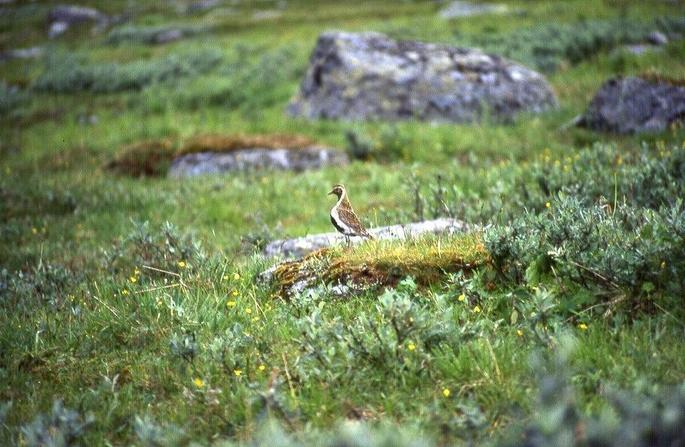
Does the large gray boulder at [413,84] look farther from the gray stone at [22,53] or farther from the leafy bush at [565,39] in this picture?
the gray stone at [22,53]

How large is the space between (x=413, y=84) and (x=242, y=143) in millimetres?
5288

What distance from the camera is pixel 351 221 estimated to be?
6879mm

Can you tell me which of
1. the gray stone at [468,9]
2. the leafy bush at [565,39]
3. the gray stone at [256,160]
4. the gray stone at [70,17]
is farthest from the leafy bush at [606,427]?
the gray stone at [70,17]

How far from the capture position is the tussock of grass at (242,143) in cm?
1568

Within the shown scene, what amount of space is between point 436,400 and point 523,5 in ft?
130

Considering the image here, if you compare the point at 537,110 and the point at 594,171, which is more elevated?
the point at 594,171

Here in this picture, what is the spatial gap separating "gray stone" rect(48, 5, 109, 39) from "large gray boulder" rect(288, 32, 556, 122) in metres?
45.3

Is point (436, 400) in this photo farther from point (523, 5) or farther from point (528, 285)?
point (523, 5)

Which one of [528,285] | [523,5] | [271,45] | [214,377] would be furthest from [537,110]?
[523,5]

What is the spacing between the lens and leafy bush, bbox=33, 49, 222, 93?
1097 inches

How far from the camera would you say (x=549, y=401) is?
3193 mm

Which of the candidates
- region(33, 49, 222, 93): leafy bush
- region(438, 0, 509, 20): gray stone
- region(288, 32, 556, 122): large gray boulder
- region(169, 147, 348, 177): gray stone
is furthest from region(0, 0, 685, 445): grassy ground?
region(438, 0, 509, 20): gray stone

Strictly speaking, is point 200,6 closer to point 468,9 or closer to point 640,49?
point 468,9

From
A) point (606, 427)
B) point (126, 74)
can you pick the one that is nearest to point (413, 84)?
point (126, 74)
